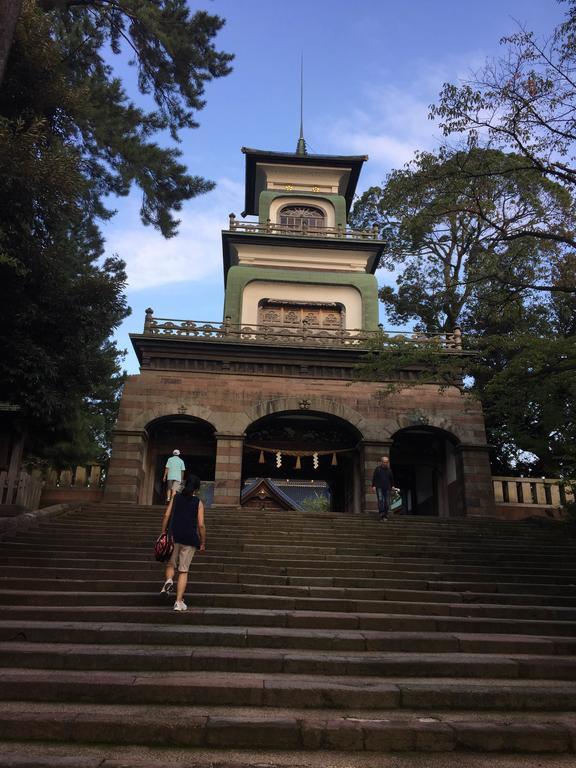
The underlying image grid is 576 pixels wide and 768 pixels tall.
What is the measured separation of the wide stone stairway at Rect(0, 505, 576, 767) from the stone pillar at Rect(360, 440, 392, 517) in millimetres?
5916

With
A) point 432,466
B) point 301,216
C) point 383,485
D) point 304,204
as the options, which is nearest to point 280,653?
point 383,485

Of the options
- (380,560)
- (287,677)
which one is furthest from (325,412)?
(287,677)

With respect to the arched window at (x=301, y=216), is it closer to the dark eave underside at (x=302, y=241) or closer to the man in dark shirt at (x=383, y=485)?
the dark eave underside at (x=302, y=241)

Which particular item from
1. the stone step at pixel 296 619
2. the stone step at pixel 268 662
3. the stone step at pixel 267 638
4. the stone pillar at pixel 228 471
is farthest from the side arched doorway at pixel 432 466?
the stone step at pixel 268 662

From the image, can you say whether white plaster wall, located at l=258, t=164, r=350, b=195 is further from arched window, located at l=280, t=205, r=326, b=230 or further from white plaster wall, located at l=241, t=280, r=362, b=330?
white plaster wall, located at l=241, t=280, r=362, b=330

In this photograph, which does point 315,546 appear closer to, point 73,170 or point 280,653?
point 280,653

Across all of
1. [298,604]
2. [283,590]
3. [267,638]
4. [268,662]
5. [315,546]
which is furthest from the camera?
[315,546]

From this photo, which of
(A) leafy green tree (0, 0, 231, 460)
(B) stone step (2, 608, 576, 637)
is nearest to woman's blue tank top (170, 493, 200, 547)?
(B) stone step (2, 608, 576, 637)

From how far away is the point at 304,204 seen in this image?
23297 mm

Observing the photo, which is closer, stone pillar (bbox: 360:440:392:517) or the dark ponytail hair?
the dark ponytail hair

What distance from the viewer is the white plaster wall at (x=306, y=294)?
20000mm

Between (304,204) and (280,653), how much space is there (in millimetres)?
20853

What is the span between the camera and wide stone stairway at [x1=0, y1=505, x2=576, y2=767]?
147 inches

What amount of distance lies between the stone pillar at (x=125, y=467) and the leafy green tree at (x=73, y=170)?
2.22m
